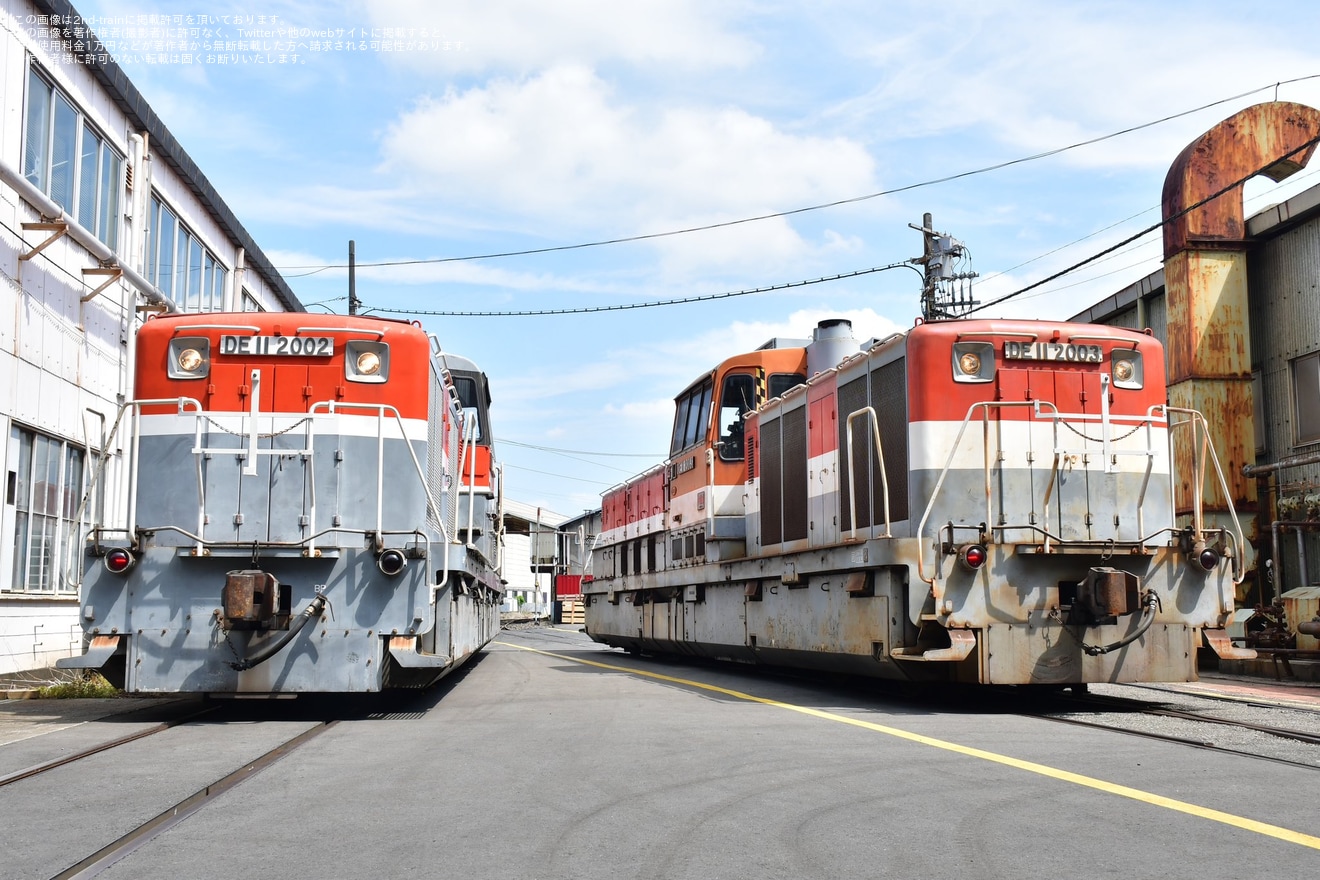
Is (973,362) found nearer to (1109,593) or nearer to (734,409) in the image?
(1109,593)

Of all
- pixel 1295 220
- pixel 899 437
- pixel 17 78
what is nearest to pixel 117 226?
pixel 17 78

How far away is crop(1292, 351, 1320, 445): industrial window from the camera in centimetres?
1575

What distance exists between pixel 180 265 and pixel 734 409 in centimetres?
919

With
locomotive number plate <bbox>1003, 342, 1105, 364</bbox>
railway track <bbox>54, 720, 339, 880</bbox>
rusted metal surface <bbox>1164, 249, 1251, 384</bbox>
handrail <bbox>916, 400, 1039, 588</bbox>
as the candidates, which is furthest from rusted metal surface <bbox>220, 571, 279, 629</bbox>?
rusted metal surface <bbox>1164, 249, 1251, 384</bbox>

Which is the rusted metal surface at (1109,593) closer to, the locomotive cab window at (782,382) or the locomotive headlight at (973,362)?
the locomotive headlight at (973,362)

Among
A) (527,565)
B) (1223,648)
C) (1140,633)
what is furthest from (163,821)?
(527,565)

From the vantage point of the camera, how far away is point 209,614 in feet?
27.2

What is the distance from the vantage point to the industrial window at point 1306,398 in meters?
15.8

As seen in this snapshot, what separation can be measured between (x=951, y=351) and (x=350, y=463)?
4.86 meters

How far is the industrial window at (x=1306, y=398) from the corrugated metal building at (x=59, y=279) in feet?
48.2

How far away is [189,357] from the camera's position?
29.6 feet

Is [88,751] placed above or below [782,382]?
below

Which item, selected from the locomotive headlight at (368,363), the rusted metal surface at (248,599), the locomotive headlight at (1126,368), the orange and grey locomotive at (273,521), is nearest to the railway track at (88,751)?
the orange and grey locomotive at (273,521)

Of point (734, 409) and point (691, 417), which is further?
point (691, 417)
